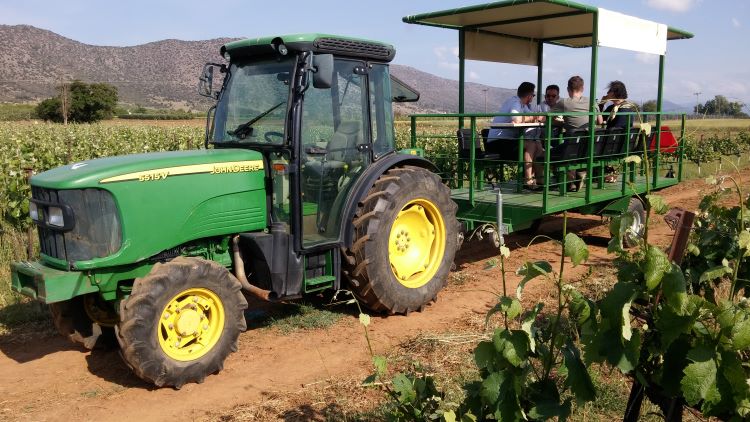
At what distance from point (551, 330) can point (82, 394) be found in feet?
11.1

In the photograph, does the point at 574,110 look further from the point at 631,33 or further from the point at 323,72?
the point at 323,72

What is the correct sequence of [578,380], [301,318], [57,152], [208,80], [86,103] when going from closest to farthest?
1. [578,380]
2. [208,80]
3. [301,318]
4. [57,152]
5. [86,103]

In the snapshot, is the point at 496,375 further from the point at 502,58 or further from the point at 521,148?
the point at 502,58

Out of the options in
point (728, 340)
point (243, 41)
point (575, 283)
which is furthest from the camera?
point (575, 283)

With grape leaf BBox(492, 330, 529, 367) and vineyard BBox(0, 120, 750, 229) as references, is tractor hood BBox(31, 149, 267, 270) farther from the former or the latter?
grape leaf BBox(492, 330, 529, 367)

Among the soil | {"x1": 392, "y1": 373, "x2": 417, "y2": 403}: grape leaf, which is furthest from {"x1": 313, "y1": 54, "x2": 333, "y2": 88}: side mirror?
{"x1": 392, "y1": 373, "x2": 417, "y2": 403}: grape leaf

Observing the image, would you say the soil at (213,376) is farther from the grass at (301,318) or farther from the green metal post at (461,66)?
the green metal post at (461,66)

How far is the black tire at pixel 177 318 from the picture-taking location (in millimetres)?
4164

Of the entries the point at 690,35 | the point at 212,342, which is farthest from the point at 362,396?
the point at 690,35

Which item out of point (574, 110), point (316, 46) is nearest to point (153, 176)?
point (316, 46)

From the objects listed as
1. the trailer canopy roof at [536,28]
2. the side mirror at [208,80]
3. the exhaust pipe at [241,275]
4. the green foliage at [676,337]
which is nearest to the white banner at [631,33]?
the trailer canopy roof at [536,28]

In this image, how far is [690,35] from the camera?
30.3 ft

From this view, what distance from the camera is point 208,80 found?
5523mm

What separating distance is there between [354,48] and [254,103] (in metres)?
A: 0.94
